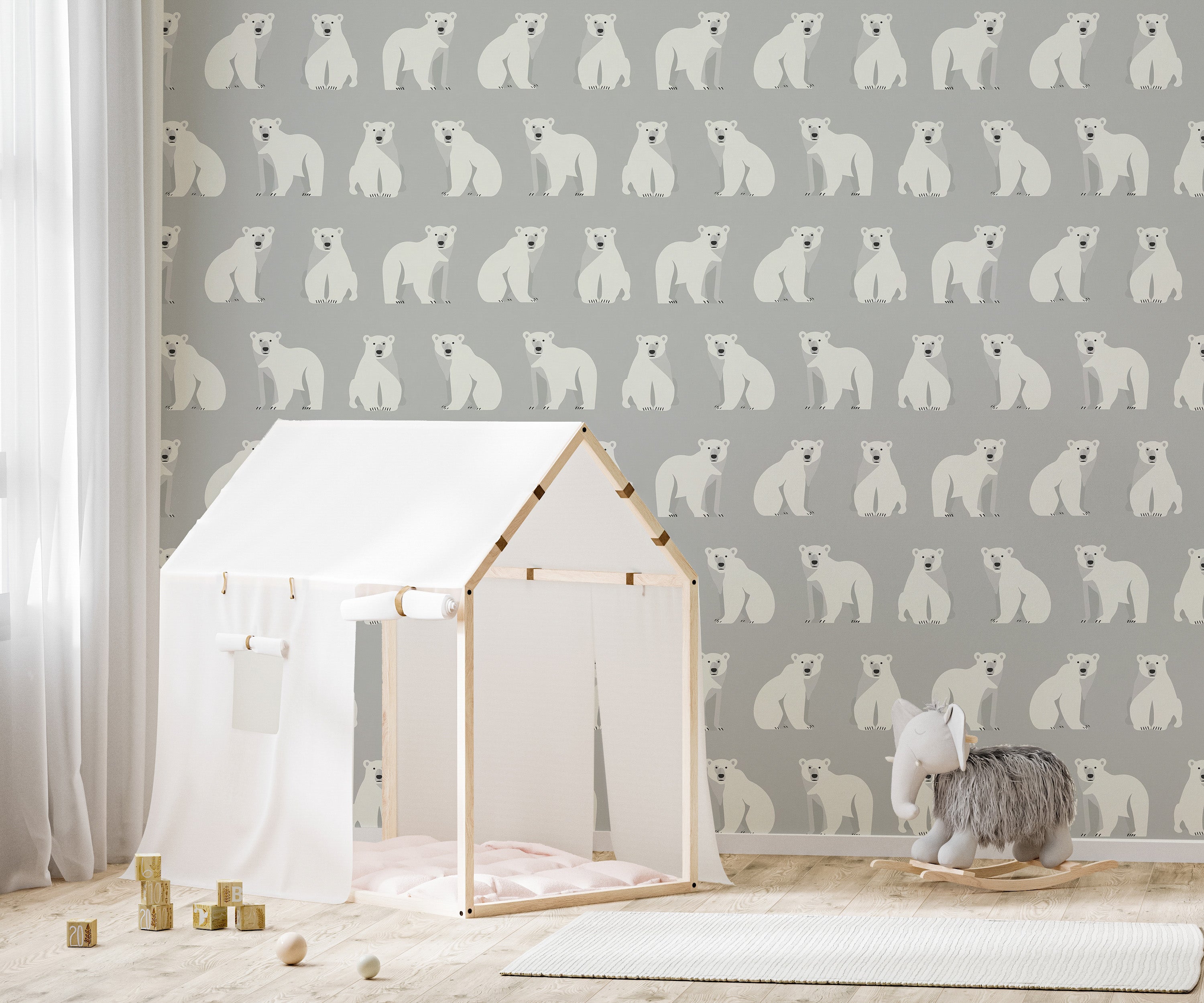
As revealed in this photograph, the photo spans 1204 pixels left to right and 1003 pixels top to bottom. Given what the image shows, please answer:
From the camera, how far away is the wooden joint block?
3.01 m

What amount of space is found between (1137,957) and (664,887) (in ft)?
3.71

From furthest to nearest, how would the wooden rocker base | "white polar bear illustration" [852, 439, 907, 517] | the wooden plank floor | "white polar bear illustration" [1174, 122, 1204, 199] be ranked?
"white polar bear illustration" [852, 439, 907, 517]
"white polar bear illustration" [1174, 122, 1204, 199]
the wooden rocker base
the wooden plank floor

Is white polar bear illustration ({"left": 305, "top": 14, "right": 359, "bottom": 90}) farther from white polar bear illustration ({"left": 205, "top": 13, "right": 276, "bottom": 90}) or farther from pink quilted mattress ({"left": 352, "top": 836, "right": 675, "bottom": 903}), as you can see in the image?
pink quilted mattress ({"left": 352, "top": 836, "right": 675, "bottom": 903})

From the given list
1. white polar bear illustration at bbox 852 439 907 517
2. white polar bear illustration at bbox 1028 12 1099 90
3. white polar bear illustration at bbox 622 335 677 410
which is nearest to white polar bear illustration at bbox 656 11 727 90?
white polar bear illustration at bbox 622 335 677 410

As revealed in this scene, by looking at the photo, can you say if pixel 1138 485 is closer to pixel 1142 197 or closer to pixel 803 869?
pixel 1142 197

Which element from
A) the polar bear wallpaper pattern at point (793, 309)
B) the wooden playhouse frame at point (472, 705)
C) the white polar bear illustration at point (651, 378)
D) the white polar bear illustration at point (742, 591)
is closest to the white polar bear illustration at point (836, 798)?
the polar bear wallpaper pattern at point (793, 309)

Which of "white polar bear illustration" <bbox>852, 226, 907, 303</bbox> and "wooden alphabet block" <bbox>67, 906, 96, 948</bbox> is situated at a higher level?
"white polar bear illustration" <bbox>852, 226, 907, 303</bbox>

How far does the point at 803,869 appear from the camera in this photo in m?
3.88

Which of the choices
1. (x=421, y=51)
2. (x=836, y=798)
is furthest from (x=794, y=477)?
(x=421, y=51)

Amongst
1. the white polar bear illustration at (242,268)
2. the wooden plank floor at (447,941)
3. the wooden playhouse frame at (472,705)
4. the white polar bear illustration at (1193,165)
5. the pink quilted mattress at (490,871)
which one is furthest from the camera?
the white polar bear illustration at (242,268)

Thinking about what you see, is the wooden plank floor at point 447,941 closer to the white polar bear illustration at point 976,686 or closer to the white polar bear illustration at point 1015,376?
the white polar bear illustration at point 976,686

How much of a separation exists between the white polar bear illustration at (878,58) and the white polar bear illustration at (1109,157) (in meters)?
0.53

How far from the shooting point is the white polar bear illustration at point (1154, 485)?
13.2 feet

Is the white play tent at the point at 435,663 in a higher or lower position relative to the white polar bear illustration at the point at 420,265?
lower
